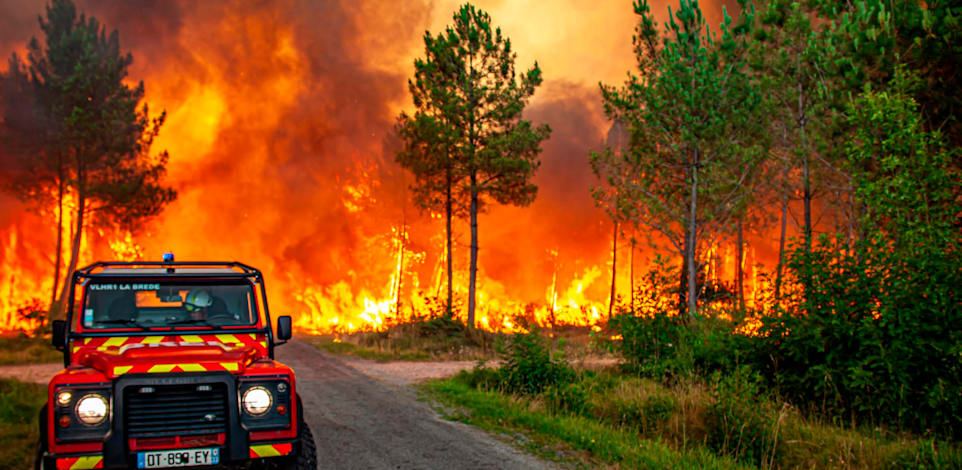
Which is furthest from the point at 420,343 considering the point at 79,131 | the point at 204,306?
the point at 79,131

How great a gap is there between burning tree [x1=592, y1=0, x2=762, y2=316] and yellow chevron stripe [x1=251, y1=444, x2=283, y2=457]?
53.7 ft

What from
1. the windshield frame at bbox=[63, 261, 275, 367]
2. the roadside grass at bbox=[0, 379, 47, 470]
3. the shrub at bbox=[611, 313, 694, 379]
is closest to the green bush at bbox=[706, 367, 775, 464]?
the shrub at bbox=[611, 313, 694, 379]

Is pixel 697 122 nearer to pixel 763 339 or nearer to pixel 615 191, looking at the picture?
pixel 615 191

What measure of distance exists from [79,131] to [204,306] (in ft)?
99.5

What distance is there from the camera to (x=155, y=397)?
5074 millimetres

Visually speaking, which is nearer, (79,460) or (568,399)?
(79,460)

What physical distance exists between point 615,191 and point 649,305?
7.25 m

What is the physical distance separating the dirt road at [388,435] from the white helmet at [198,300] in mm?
2442

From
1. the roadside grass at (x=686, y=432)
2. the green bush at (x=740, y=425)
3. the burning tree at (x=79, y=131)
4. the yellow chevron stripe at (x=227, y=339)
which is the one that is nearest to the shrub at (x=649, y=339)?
the roadside grass at (x=686, y=432)

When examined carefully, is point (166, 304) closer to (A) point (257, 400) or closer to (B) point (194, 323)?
(B) point (194, 323)

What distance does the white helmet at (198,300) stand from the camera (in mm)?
6641

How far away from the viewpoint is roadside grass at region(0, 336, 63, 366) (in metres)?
20.2

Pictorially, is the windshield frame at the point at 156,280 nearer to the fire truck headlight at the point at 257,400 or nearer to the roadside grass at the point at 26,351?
the fire truck headlight at the point at 257,400

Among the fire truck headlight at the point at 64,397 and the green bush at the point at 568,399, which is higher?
the fire truck headlight at the point at 64,397
